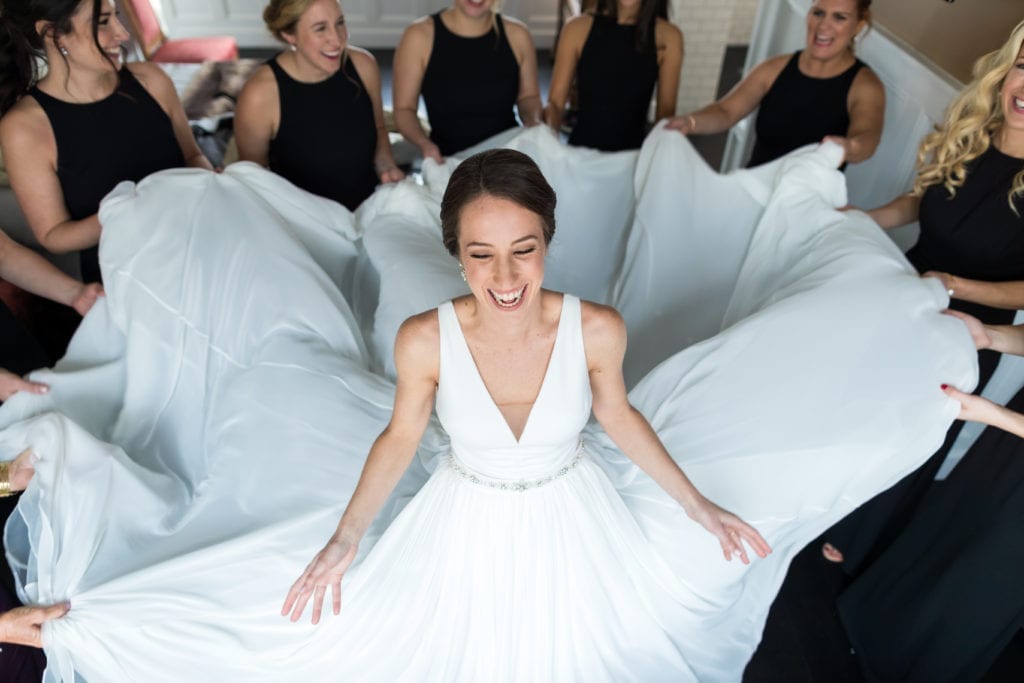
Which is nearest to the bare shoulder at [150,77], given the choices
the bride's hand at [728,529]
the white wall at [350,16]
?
the bride's hand at [728,529]

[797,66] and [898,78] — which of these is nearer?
[797,66]

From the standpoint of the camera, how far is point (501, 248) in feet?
4.48

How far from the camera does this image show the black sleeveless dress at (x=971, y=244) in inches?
77.2

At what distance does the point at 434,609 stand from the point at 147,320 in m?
0.97

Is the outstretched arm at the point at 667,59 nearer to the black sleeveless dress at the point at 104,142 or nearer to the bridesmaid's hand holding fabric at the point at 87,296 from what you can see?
the black sleeveless dress at the point at 104,142

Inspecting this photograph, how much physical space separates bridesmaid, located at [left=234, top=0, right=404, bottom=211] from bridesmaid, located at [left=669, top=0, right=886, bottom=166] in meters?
0.97

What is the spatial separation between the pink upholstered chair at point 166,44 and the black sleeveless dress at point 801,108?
11.3ft

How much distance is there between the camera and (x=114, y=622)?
1.53 m

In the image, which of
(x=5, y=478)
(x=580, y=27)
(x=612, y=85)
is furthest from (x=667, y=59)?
(x=5, y=478)

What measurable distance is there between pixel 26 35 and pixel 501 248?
1383 mm

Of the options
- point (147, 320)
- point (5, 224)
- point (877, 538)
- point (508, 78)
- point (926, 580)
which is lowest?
point (877, 538)

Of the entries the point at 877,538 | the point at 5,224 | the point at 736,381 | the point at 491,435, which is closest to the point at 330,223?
the point at 491,435

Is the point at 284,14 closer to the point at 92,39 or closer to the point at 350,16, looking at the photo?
the point at 92,39

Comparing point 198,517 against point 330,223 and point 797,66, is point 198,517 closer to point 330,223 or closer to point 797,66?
point 330,223
